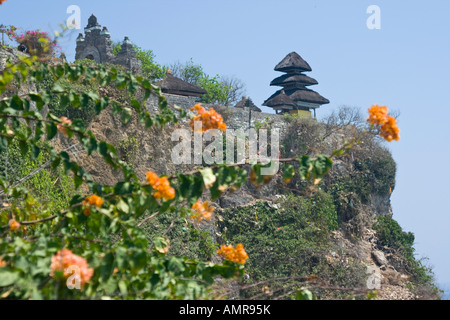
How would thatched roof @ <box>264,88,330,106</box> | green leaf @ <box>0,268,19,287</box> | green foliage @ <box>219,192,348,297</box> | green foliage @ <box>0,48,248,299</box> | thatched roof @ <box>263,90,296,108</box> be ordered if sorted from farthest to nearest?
1. thatched roof @ <box>264,88,330,106</box>
2. thatched roof @ <box>263,90,296,108</box>
3. green foliage @ <box>219,192,348,297</box>
4. green foliage @ <box>0,48,248,299</box>
5. green leaf @ <box>0,268,19,287</box>

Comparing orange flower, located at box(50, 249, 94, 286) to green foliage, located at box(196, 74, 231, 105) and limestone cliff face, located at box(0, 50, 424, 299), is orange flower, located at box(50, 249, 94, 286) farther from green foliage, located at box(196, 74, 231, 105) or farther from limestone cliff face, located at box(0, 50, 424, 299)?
green foliage, located at box(196, 74, 231, 105)

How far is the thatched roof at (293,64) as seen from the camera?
2655 centimetres

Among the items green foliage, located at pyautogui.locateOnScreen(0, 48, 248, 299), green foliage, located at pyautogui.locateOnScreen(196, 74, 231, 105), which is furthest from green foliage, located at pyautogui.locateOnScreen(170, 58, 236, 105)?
green foliage, located at pyautogui.locateOnScreen(0, 48, 248, 299)

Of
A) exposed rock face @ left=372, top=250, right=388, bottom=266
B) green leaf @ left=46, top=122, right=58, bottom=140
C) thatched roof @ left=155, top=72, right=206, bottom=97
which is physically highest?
thatched roof @ left=155, top=72, right=206, bottom=97

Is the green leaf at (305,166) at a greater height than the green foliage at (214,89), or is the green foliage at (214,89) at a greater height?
the green foliage at (214,89)

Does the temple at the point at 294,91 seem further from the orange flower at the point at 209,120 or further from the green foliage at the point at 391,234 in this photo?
the orange flower at the point at 209,120

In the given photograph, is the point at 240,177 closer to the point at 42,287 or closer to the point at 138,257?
the point at 138,257

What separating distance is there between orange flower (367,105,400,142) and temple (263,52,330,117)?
19028 mm

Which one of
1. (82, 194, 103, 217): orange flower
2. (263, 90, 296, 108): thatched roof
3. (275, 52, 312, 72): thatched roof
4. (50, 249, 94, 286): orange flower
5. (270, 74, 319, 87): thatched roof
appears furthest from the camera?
(275, 52, 312, 72): thatched roof

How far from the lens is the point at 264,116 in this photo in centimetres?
2098

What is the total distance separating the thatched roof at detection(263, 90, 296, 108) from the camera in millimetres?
24062

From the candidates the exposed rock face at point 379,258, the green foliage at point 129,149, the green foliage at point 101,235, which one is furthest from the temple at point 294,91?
the green foliage at point 101,235

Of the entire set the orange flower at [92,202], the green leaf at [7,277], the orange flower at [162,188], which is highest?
the orange flower at [162,188]
